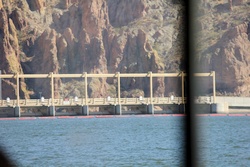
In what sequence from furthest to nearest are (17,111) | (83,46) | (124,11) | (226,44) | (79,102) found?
(124,11)
(226,44)
(83,46)
(79,102)
(17,111)

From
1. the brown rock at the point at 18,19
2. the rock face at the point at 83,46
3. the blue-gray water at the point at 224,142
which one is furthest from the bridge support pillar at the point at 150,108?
the brown rock at the point at 18,19

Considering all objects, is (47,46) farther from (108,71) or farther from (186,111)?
(186,111)

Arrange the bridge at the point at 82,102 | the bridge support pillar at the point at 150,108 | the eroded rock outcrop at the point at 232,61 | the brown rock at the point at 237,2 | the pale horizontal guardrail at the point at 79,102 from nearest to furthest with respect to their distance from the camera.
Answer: the bridge at the point at 82,102, the pale horizontal guardrail at the point at 79,102, the bridge support pillar at the point at 150,108, the eroded rock outcrop at the point at 232,61, the brown rock at the point at 237,2

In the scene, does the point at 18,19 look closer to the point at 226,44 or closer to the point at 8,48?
the point at 8,48

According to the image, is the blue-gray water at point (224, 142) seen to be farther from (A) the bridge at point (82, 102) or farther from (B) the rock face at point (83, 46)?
(B) the rock face at point (83, 46)

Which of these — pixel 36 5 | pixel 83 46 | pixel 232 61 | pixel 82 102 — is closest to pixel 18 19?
pixel 36 5

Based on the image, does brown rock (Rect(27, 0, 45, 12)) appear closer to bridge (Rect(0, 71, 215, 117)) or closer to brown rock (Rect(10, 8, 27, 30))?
brown rock (Rect(10, 8, 27, 30))
